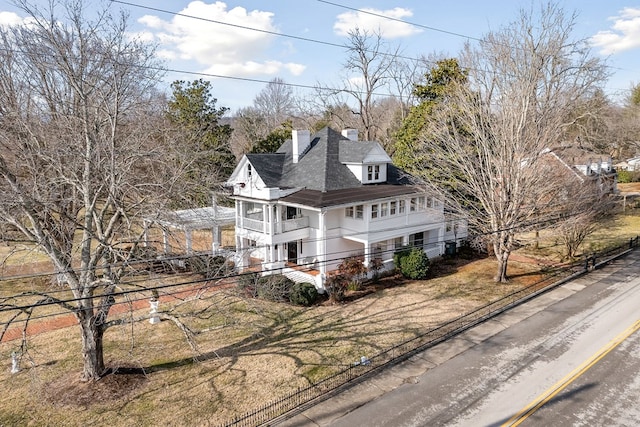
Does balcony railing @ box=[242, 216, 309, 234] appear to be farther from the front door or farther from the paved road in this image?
the paved road

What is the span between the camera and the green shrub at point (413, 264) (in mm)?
25016

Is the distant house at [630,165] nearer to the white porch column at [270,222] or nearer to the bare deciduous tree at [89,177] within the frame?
the white porch column at [270,222]

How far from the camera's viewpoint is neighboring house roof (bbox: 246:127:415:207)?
2544 cm

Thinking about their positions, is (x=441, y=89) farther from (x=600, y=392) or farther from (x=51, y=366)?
(x=51, y=366)

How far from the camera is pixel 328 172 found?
26.6 metres

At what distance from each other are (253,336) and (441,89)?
72.5ft

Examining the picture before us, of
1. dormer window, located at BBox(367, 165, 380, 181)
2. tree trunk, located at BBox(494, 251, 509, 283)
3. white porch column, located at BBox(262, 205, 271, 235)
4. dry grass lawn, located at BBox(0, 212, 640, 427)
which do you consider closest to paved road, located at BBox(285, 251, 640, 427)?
dry grass lawn, located at BBox(0, 212, 640, 427)

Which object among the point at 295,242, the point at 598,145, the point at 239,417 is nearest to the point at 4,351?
the point at 239,417

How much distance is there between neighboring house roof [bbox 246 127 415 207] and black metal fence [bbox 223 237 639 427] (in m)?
8.92

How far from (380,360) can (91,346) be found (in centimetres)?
996

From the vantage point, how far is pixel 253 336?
17938 mm

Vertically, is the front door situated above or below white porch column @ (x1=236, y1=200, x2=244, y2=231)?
below

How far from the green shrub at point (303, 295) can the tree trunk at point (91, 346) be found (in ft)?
31.9

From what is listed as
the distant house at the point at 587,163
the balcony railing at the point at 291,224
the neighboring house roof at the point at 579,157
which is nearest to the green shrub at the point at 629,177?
the distant house at the point at 587,163
